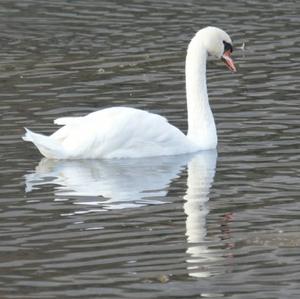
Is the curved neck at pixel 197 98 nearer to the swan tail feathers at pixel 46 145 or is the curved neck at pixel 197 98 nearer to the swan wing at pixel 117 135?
the swan wing at pixel 117 135

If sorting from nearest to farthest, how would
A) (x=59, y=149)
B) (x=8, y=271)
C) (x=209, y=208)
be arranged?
(x=8, y=271) → (x=209, y=208) → (x=59, y=149)

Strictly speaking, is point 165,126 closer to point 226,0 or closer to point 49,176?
point 49,176

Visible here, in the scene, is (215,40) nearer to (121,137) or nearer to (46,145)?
(121,137)

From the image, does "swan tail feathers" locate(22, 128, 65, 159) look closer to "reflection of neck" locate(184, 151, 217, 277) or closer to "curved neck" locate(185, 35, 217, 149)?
"reflection of neck" locate(184, 151, 217, 277)

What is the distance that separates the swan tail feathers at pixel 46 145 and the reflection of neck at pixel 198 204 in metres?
1.24

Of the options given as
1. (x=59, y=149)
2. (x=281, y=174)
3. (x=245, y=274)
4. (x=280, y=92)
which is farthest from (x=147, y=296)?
(x=280, y=92)

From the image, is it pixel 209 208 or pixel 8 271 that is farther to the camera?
pixel 209 208

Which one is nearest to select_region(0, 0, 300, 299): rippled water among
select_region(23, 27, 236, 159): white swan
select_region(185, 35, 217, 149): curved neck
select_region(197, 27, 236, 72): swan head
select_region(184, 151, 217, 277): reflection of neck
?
select_region(184, 151, 217, 277): reflection of neck

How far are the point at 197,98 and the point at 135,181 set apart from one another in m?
2.52

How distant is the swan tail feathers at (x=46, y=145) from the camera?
1385 cm

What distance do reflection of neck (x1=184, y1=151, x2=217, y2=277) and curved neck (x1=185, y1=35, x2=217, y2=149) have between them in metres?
0.34

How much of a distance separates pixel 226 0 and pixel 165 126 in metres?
10.8

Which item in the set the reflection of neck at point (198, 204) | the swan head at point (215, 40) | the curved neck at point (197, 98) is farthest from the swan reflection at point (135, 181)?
the swan head at point (215, 40)

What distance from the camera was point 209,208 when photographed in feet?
39.0
